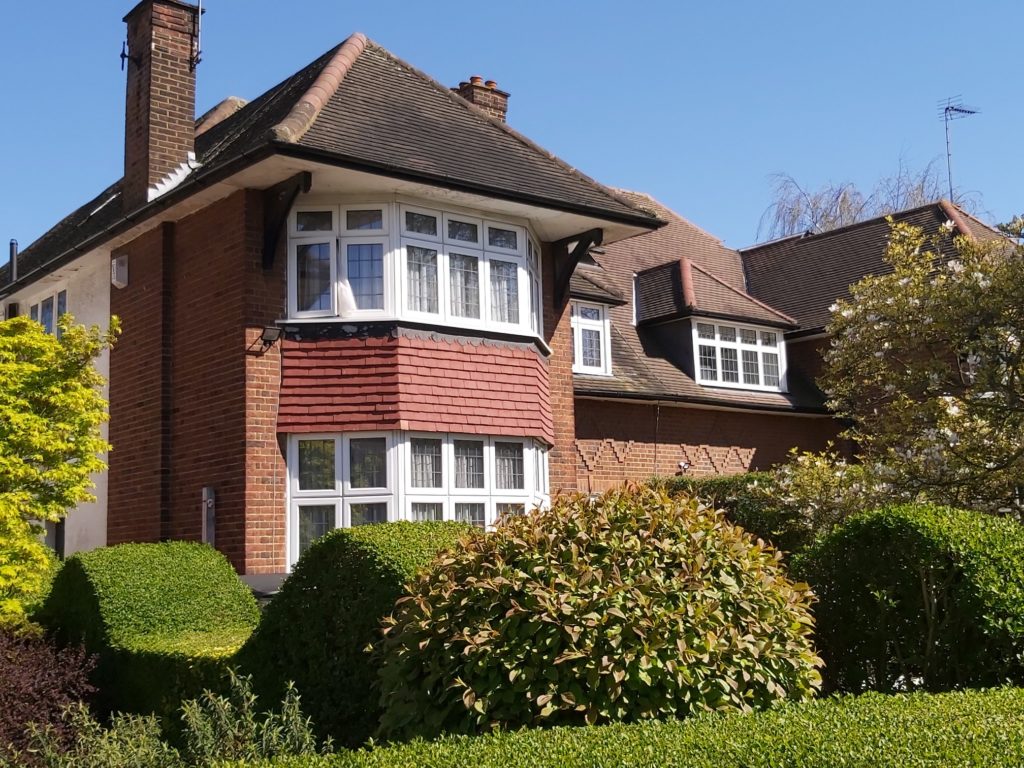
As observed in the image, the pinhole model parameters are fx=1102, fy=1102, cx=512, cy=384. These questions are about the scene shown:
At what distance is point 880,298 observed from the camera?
12.0m

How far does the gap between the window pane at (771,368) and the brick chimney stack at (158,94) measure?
13210mm

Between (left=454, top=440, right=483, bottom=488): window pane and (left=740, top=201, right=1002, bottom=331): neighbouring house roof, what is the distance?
1232cm

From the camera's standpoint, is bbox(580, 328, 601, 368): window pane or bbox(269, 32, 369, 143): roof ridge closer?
bbox(269, 32, 369, 143): roof ridge

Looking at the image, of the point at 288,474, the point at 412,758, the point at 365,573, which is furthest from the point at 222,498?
the point at 412,758

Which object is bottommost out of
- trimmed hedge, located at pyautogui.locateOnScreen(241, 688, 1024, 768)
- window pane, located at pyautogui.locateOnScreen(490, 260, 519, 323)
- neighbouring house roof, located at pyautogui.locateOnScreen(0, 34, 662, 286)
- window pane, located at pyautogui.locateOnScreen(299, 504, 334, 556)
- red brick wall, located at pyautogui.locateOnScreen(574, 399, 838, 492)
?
trimmed hedge, located at pyautogui.locateOnScreen(241, 688, 1024, 768)

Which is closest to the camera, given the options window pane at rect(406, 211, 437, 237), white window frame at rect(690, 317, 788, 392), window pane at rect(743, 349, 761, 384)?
window pane at rect(406, 211, 437, 237)

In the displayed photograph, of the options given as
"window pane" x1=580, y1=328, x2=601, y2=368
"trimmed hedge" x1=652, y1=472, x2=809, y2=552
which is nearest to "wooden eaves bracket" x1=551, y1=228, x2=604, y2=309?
"trimmed hedge" x1=652, y1=472, x2=809, y2=552

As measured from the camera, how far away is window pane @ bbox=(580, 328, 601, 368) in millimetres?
20594

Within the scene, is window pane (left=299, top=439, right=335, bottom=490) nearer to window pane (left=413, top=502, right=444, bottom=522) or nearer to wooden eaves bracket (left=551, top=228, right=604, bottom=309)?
window pane (left=413, top=502, right=444, bottom=522)

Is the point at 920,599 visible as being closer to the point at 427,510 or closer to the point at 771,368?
the point at 427,510

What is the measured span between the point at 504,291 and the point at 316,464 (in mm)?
3354

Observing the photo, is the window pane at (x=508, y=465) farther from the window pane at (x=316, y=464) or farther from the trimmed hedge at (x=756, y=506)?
the window pane at (x=316, y=464)

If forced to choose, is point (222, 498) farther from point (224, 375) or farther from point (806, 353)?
point (806, 353)

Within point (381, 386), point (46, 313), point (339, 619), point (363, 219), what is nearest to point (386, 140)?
point (363, 219)
